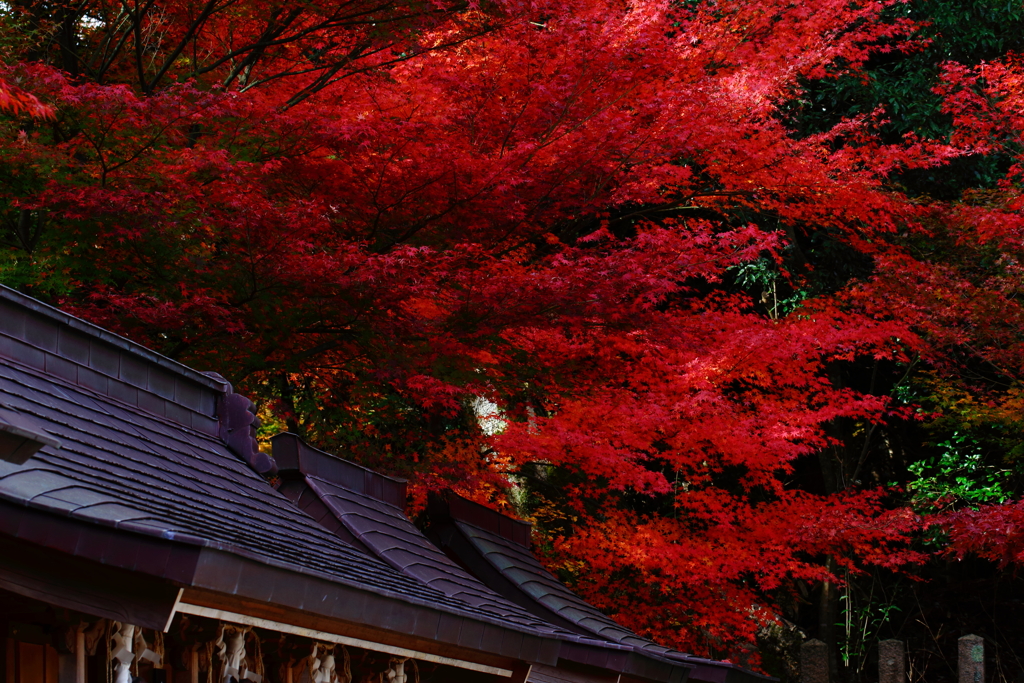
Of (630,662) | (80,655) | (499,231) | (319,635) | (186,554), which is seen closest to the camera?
(186,554)

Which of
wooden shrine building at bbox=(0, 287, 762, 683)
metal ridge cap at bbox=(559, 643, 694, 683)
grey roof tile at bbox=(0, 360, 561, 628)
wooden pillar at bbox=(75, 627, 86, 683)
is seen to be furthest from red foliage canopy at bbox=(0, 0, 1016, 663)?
wooden pillar at bbox=(75, 627, 86, 683)

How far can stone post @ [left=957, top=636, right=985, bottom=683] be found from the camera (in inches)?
623

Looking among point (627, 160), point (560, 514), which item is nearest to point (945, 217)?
point (627, 160)

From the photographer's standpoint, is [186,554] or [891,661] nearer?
[186,554]

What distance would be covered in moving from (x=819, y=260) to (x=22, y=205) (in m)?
15.2

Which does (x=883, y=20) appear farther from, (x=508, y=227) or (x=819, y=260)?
(x=508, y=227)

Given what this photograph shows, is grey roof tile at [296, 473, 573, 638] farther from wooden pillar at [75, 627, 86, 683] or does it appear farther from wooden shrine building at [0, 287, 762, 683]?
wooden pillar at [75, 627, 86, 683]

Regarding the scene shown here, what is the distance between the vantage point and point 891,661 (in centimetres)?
1669

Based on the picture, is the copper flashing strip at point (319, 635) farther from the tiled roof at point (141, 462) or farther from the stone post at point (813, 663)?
the stone post at point (813, 663)

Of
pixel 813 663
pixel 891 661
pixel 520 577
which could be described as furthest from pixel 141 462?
Result: pixel 891 661

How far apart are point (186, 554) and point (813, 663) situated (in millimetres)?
15858

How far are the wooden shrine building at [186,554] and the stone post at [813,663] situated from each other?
10211mm

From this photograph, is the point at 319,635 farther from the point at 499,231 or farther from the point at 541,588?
the point at 499,231

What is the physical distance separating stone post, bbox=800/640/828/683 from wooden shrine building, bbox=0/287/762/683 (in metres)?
10.2
